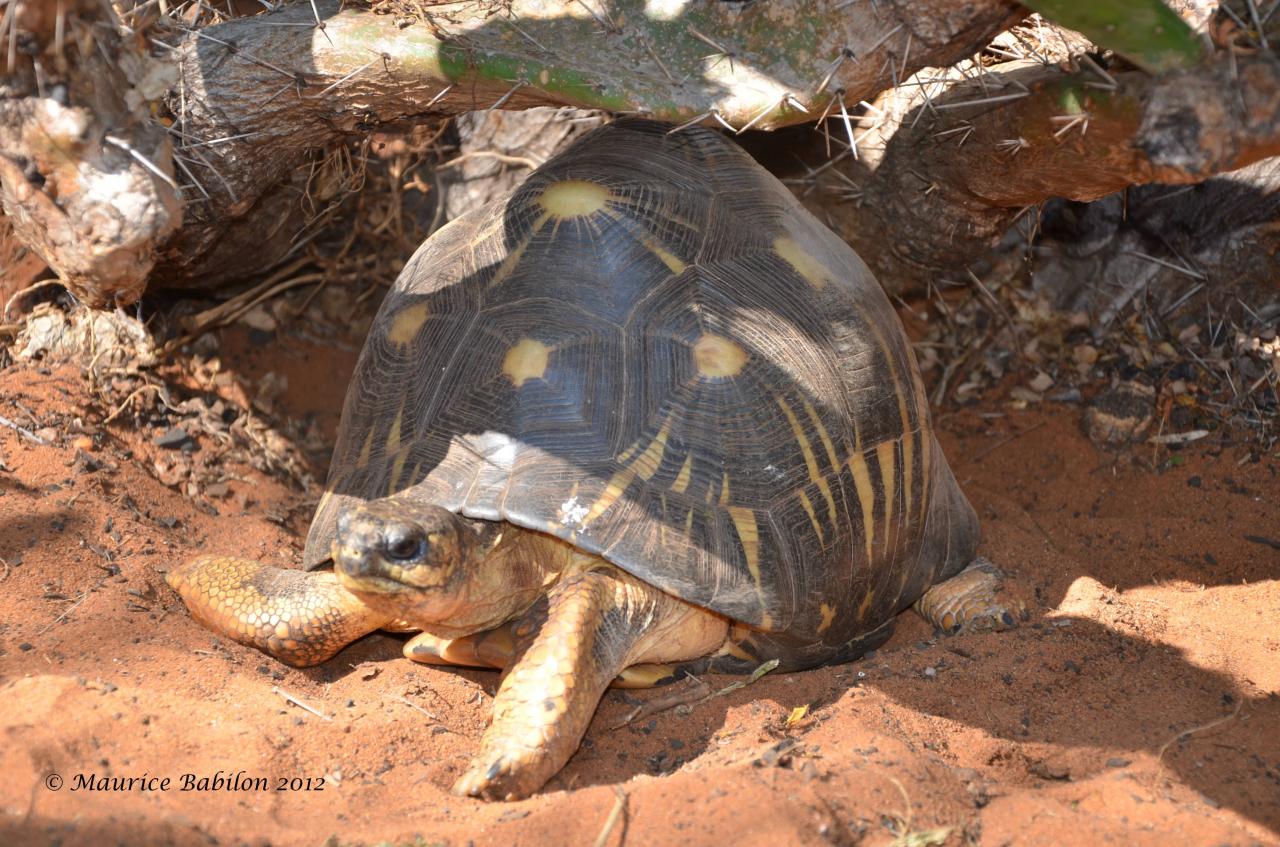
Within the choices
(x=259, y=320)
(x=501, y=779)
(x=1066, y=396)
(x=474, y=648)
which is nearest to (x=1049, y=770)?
(x=501, y=779)

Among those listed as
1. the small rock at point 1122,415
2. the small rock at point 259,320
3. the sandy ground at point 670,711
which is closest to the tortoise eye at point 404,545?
the sandy ground at point 670,711

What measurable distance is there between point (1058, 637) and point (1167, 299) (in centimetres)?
229

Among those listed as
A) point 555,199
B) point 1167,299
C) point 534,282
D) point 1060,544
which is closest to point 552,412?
point 534,282

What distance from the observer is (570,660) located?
3.29 meters

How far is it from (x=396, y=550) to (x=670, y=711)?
1131mm

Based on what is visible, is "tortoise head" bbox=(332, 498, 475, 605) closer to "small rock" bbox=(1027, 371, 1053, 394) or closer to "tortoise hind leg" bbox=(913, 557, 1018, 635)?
"tortoise hind leg" bbox=(913, 557, 1018, 635)

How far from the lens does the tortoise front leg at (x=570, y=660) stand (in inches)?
122

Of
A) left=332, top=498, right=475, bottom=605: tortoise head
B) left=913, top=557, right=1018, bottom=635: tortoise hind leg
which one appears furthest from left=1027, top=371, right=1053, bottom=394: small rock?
left=332, top=498, right=475, bottom=605: tortoise head

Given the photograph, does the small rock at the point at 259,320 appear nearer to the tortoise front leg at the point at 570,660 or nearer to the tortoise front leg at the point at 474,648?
the tortoise front leg at the point at 474,648

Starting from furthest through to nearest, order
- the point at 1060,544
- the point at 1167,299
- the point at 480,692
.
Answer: the point at 1167,299 < the point at 1060,544 < the point at 480,692

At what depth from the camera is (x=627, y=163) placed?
4.04 metres

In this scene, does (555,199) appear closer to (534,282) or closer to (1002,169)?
(534,282)

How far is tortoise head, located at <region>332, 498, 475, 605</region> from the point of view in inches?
125

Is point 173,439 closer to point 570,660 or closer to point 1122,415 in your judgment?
point 570,660
